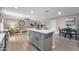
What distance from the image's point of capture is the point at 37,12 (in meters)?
1.42

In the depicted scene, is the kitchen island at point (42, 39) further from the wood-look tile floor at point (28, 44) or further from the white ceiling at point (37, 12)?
the white ceiling at point (37, 12)

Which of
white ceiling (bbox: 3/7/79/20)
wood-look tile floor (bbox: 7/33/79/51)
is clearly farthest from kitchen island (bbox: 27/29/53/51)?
white ceiling (bbox: 3/7/79/20)

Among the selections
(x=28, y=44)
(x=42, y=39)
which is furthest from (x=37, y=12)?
(x=28, y=44)

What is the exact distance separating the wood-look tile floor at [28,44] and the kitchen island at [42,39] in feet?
0.23

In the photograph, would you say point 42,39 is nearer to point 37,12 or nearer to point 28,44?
point 28,44

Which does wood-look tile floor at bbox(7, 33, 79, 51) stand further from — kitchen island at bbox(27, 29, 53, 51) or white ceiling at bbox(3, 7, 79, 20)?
white ceiling at bbox(3, 7, 79, 20)

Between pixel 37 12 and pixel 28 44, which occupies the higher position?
pixel 37 12

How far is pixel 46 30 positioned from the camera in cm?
153

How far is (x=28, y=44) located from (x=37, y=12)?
52 centimetres

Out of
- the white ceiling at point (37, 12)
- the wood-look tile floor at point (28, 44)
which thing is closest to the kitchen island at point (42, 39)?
the wood-look tile floor at point (28, 44)
